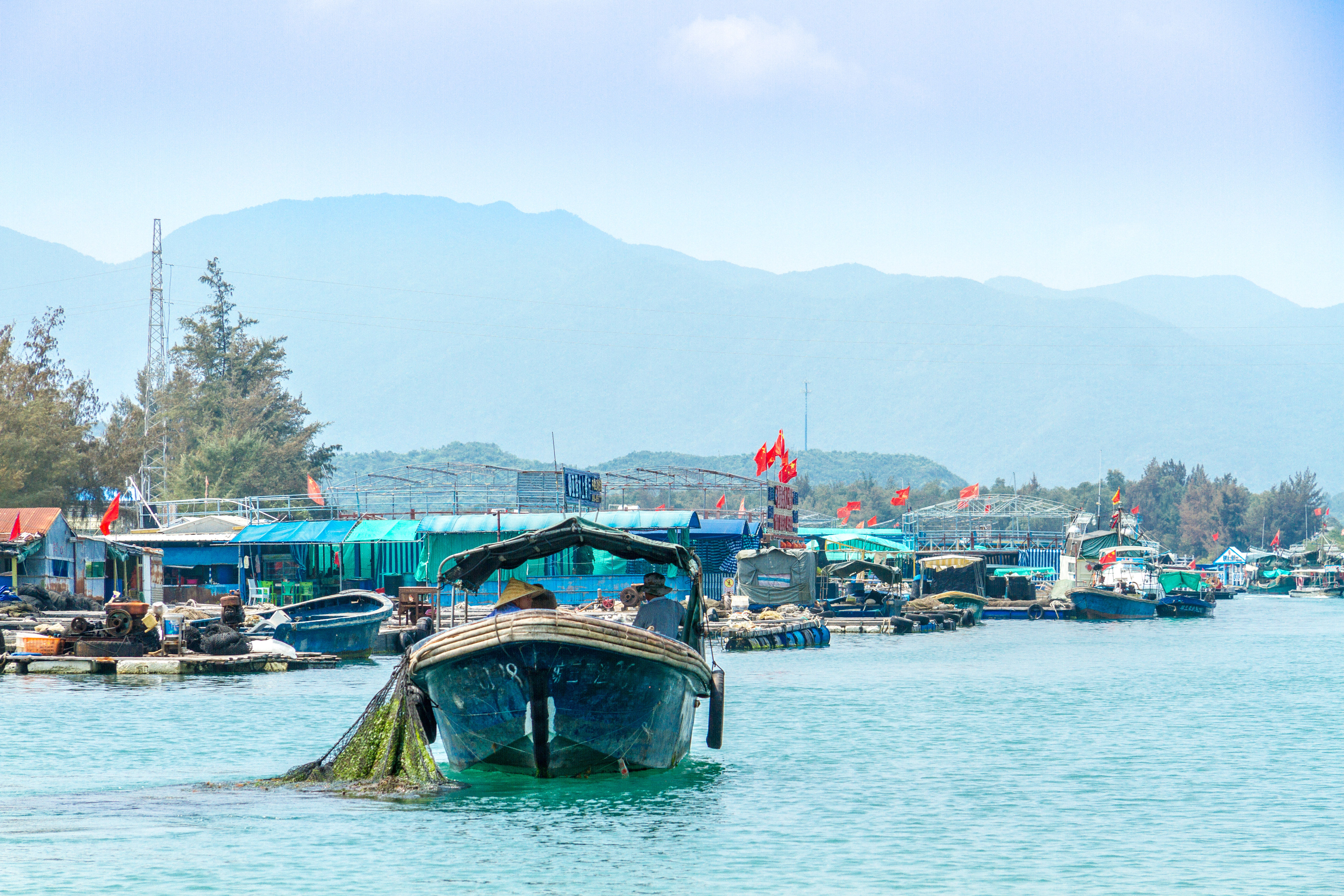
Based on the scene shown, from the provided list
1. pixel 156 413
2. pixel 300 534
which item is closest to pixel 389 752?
pixel 300 534

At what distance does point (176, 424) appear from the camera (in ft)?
329

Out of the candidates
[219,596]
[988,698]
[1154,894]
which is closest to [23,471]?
[219,596]

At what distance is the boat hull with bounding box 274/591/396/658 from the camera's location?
3888 centimetres

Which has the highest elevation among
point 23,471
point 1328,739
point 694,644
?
point 23,471

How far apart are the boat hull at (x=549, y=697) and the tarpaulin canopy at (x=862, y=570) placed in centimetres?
5105

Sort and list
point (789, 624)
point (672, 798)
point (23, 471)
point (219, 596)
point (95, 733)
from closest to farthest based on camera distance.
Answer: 1. point (672, 798)
2. point (95, 733)
3. point (789, 624)
4. point (219, 596)
5. point (23, 471)

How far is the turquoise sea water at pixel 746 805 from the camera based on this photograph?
1530 cm

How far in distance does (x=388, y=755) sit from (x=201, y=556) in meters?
38.6

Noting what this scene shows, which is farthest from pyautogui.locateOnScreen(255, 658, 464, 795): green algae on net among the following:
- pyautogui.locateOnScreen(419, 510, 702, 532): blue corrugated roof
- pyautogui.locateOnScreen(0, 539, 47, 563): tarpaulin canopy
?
pyautogui.locateOnScreen(419, 510, 702, 532): blue corrugated roof

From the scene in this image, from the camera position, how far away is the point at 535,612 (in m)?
17.3

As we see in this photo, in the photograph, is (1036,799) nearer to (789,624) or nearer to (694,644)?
(694,644)

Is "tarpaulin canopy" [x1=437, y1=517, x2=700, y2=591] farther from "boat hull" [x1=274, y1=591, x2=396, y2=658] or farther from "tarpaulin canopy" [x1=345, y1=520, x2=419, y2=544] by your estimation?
"tarpaulin canopy" [x1=345, y1=520, x2=419, y2=544]

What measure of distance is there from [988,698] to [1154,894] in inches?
737

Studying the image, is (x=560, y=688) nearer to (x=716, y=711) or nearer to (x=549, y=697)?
(x=549, y=697)
